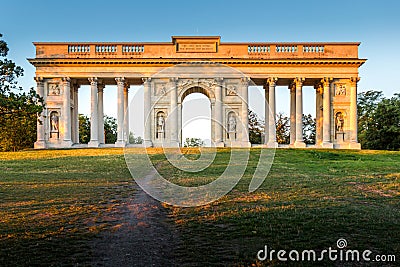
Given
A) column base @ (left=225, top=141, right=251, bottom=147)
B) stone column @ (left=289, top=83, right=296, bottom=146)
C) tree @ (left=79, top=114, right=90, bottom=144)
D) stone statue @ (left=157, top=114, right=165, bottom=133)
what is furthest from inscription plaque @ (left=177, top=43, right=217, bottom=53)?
tree @ (left=79, top=114, right=90, bottom=144)

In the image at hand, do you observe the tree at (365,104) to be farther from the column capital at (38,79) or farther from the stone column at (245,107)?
the column capital at (38,79)

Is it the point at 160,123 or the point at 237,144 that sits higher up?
the point at 160,123

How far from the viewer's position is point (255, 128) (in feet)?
234

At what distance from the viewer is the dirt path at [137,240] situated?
766 cm

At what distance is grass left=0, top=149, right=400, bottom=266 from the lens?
812cm

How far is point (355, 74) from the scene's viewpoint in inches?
1855

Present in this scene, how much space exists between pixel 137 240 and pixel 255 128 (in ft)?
209

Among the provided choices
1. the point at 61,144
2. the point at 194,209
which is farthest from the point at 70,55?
the point at 194,209

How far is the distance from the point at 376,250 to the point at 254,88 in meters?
44.6

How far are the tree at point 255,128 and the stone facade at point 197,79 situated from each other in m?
19.8

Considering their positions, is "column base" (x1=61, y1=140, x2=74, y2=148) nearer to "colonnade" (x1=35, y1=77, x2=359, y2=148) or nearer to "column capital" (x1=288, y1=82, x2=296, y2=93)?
"colonnade" (x1=35, y1=77, x2=359, y2=148)

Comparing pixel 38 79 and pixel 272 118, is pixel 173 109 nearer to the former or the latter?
pixel 272 118

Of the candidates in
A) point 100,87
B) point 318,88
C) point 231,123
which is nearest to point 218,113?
point 231,123

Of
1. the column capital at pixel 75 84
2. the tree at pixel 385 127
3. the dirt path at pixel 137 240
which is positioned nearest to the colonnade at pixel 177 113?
the column capital at pixel 75 84
